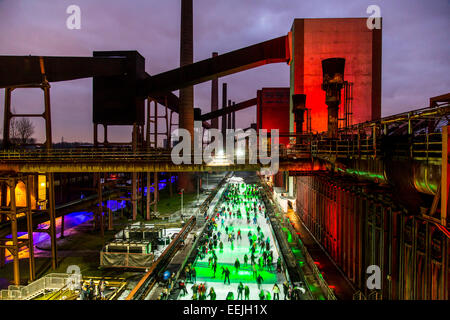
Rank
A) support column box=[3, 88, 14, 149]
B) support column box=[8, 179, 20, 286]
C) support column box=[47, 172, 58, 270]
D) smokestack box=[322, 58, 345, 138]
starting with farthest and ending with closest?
support column box=[3, 88, 14, 149] → support column box=[47, 172, 58, 270] → smokestack box=[322, 58, 345, 138] → support column box=[8, 179, 20, 286]

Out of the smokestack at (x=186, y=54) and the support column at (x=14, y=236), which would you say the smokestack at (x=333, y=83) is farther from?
the smokestack at (x=186, y=54)

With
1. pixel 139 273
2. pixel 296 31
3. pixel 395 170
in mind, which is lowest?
pixel 139 273

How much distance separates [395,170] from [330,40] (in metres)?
26.5

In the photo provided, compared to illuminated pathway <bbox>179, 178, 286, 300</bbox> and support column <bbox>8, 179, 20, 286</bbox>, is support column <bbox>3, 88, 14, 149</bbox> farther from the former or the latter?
illuminated pathway <bbox>179, 178, 286, 300</bbox>

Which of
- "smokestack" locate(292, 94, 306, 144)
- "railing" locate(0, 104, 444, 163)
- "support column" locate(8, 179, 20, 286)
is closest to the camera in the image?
"railing" locate(0, 104, 444, 163)

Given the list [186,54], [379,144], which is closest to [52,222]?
[379,144]

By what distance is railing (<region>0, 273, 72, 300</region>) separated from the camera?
41.4ft

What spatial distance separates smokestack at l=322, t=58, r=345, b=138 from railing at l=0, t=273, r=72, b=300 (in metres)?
17.2

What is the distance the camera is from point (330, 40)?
3130 cm

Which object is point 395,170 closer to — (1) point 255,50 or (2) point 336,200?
(2) point 336,200

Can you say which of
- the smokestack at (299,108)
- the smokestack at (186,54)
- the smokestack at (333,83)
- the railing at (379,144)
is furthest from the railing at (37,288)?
the smokestack at (186,54)

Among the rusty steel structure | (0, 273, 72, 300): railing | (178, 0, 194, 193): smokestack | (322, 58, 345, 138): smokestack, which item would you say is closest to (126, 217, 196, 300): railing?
(0, 273, 72, 300): railing

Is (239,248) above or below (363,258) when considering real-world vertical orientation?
below
